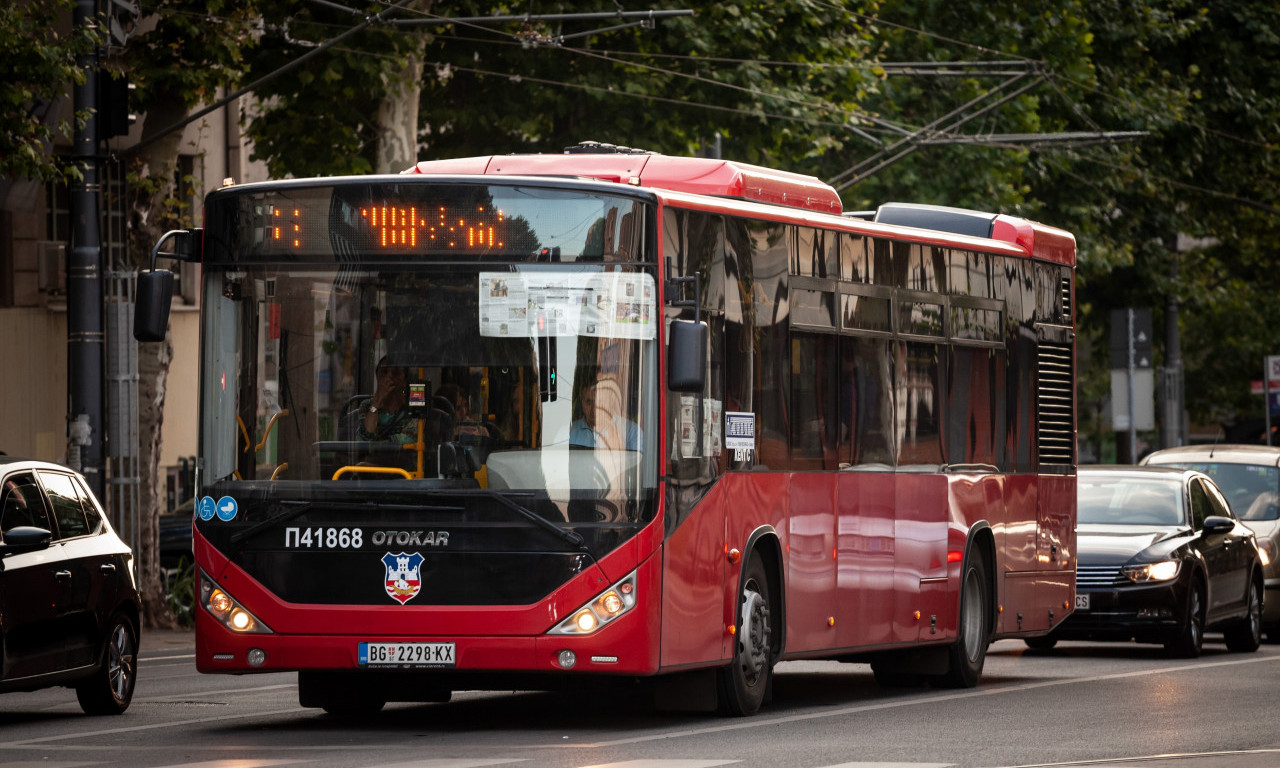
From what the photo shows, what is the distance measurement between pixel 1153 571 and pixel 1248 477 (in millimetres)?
5587

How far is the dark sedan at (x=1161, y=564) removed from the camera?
2088 centimetres

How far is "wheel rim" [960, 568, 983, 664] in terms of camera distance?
666 inches

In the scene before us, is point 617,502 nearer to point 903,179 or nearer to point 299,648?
point 299,648

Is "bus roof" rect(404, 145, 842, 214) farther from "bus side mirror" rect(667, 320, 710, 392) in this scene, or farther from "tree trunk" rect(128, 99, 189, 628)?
"tree trunk" rect(128, 99, 189, 628)

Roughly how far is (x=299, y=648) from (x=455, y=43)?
Answer: 1899 cm

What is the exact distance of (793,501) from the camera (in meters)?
14.0

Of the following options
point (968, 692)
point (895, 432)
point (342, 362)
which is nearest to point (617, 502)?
point (342, 362)

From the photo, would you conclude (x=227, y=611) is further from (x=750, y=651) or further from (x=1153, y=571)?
(x=1153, y=571)

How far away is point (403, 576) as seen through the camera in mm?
12281

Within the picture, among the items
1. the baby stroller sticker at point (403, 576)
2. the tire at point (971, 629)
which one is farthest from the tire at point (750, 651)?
the tire at point (971, 629)

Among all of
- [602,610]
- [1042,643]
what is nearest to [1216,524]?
[1042,643]

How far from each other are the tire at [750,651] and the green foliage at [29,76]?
823 cm

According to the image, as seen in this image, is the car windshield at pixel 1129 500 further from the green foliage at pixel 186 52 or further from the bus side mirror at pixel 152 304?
the bus side mirror at pixel 152 304

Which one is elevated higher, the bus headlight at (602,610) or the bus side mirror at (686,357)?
the bus side mirror at (686,357)
